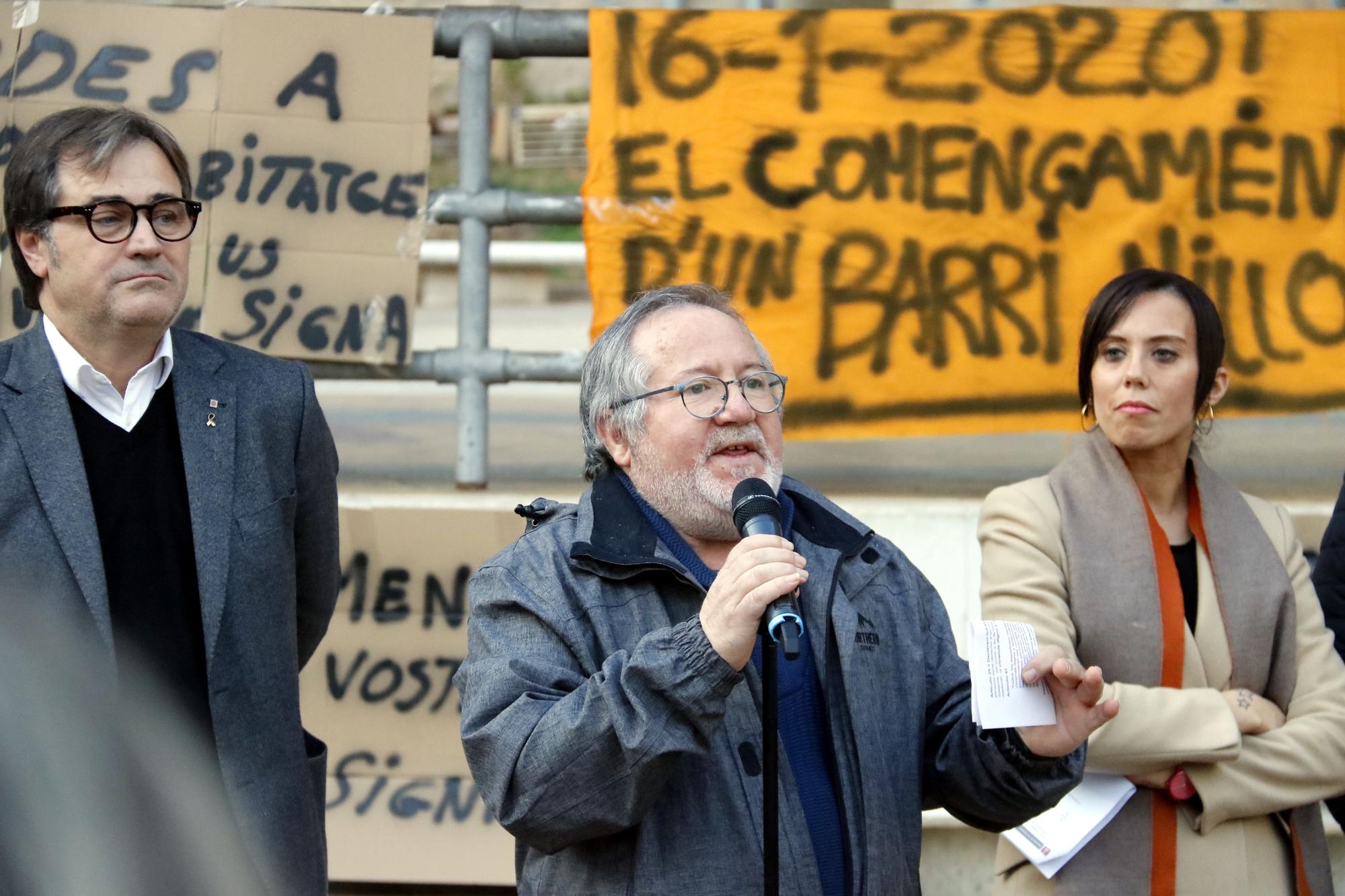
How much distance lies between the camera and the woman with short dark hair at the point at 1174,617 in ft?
9.45

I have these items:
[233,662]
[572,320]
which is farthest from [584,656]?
[572,320]

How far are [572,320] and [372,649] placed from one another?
8943mm

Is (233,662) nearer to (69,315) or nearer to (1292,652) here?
(69,315)

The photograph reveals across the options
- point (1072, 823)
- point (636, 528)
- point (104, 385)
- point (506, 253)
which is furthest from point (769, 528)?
point (506, 253)

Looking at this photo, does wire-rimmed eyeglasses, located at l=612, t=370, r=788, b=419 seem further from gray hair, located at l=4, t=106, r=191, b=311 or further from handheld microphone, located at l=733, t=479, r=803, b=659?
gray hair, located at l=4, t=106, r=191, b=311

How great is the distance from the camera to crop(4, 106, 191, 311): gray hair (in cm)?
272

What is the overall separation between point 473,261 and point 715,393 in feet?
7.78

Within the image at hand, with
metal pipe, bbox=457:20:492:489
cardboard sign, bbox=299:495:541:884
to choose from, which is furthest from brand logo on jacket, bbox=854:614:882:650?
metal pipe, bbox=457:20:492:489

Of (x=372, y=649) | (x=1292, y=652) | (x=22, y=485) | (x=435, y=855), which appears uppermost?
(x=22, y=485)

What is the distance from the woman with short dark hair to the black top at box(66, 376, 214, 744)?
151 cm

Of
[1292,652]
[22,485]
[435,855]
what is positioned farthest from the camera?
[435,855]

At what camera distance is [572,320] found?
1319 cm

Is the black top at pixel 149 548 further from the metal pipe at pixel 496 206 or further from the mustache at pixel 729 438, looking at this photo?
the metal pipe at pixel 496 206

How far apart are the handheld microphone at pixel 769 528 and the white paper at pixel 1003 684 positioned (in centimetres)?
30
